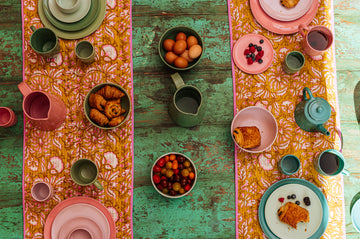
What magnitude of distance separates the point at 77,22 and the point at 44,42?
184 mm

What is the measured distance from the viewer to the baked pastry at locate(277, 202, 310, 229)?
1.14 m

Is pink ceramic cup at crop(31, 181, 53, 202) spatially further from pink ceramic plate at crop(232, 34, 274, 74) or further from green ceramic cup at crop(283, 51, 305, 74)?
green ceramic cup at crop(283, 51, 305, 74)

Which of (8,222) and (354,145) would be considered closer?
(8,222)

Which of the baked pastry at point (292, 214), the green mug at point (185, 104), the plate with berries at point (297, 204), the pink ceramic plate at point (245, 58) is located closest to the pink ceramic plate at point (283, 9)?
the pink ceramic plate at point (245, 58)

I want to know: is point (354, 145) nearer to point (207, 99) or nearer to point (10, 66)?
point (207, 99)

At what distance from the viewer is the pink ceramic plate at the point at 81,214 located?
1.13 metres

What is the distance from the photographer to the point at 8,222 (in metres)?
1.16

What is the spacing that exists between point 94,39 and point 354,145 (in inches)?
52.4

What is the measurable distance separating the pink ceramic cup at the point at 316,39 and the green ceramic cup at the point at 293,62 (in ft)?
0.15

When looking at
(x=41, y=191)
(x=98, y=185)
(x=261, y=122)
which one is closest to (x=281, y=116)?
(x=261, y=122)

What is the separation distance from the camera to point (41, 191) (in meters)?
1.15

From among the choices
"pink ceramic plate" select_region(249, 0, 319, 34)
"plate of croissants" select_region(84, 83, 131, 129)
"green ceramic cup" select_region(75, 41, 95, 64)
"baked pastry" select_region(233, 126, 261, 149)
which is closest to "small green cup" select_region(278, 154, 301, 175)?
"baked pastry" select_region(233, 126, 261, 149)

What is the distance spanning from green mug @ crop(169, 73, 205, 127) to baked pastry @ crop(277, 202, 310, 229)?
0.53 metres

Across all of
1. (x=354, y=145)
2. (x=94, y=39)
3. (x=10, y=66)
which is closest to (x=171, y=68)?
(x=94, y=39)
